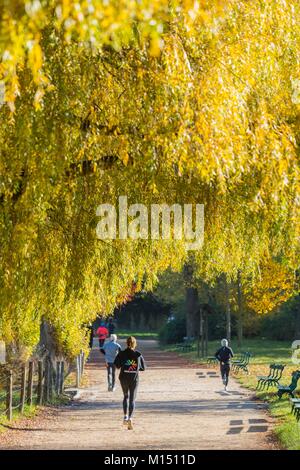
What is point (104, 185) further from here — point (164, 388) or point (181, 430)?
point (164, 388)

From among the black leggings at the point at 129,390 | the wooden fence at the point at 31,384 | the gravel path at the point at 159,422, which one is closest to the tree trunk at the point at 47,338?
the gravel path at the point at 159,422

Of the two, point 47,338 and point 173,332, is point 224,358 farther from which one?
point 173,332

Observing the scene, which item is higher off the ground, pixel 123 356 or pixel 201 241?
pixel 201 241

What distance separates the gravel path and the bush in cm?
3562

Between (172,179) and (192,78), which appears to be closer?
(192,78)

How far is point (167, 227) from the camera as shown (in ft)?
50.2

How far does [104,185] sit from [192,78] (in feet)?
10.8

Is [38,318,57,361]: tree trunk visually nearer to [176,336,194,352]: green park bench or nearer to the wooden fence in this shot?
the wooden fence

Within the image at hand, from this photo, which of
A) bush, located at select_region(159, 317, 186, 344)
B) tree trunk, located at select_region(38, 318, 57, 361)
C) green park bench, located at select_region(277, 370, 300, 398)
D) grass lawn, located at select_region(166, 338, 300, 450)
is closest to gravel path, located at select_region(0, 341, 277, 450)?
grass lawn, located at select_region(166, 338, 300, 450)

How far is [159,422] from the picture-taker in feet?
72.4

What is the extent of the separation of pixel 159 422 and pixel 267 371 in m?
19.9

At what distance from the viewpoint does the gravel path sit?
18.1 meters

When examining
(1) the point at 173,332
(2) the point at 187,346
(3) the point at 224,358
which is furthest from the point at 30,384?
(1) the point at 173,332

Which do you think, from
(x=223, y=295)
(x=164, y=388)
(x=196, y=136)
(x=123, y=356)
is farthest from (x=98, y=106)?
(x=223, y=295)
